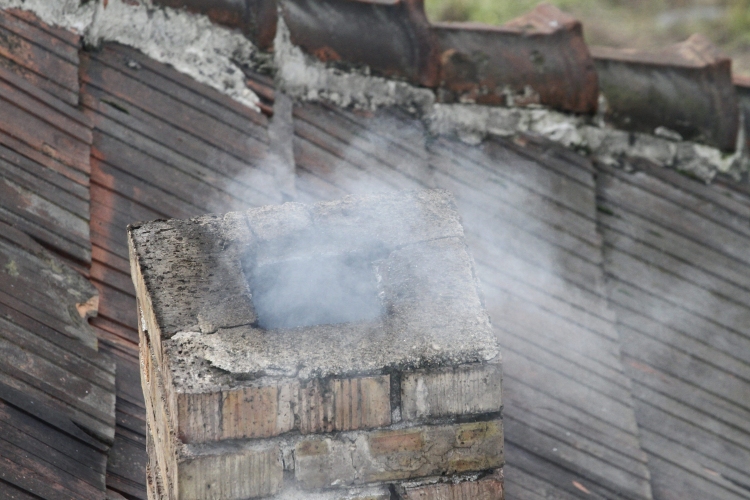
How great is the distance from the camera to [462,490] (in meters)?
2.34

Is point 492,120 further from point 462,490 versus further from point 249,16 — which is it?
point 462,490

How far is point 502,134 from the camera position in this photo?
17.6 feet

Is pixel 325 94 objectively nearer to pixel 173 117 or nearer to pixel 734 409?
pixel 173 117

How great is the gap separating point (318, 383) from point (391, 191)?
1181 millimetres

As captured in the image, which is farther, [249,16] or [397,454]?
[249,16]

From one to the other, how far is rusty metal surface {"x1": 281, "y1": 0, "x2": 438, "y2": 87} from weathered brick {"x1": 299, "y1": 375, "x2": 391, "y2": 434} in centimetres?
310

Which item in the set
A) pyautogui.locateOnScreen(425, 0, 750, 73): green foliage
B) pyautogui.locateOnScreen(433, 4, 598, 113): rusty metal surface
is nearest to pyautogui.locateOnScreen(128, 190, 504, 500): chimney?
pyautogui.locateOnScreen(433, 4, 598, 113): rusty metal surface

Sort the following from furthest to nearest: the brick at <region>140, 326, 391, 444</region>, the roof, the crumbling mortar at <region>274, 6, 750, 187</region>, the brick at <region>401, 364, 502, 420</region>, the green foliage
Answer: the green foliage, the crumbling mortar at <region>274, 6, 750, 187</region>, the roof, the brick at <region>401, 364, 502, 420</region>, the brick at <region>140, 326, 391, 444</region>

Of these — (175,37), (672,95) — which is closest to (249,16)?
(175,37)

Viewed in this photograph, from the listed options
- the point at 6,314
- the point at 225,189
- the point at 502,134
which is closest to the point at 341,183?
the point at 225,189

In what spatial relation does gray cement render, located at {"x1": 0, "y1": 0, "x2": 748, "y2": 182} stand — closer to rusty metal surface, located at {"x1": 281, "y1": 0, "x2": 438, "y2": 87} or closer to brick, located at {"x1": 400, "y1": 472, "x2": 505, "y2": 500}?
rusty metal surface, located at {"x1": 281, "y1": 0, "x2": 438, "y2": 87}

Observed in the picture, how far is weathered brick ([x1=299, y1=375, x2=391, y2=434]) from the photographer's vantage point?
2.23 meters

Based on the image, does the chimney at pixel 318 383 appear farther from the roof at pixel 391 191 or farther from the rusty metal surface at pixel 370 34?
the rusty metal surface at pixel 370 34

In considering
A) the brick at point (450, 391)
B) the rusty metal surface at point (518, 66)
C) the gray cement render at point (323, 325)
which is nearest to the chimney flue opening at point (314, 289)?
the gray cement render at point (323, 325)
